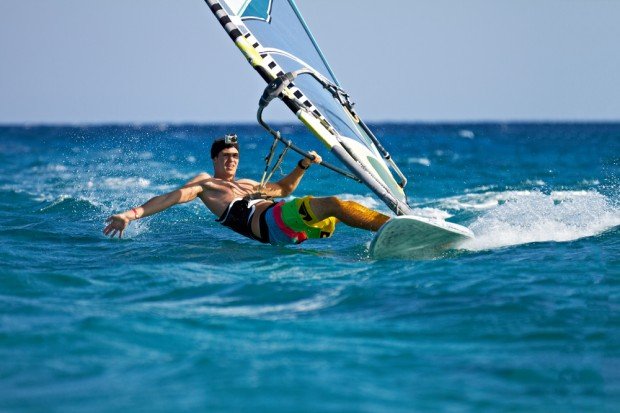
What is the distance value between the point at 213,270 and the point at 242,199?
134 centimetres

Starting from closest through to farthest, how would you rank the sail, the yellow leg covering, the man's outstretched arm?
the man's outstretched arm < the yellow leg covering < the sail

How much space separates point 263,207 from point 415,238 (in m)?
1.55

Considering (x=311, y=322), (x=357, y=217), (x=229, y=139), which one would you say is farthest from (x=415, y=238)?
(x=311, y=322)

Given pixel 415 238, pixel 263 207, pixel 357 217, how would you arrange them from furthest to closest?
pixel 263 207 < pixel 357 217 < pixel 415 238

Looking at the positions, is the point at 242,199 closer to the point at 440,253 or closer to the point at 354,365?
the point at 440,253

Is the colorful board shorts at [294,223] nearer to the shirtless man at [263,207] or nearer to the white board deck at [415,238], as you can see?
the shirtless man at [263,207]

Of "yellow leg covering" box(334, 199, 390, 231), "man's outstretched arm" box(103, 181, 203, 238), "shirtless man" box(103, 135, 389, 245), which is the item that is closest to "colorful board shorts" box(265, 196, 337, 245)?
"shirtless man" box(103, 135, 389, 245)

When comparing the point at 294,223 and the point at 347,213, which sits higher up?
the point at 347,213

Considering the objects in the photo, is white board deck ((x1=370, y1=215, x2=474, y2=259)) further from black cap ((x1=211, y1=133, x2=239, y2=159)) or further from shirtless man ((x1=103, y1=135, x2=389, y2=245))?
black cap ((x1=211, y1=133, x2=239, y2=159))

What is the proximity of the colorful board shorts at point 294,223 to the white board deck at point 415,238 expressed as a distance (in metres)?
0.65

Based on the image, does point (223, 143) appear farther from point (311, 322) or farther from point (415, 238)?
point (311, 322)

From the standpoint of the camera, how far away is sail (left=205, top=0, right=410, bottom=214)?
787 centimetres

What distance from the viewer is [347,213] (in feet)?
25.4

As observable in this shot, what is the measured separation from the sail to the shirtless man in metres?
0.27
